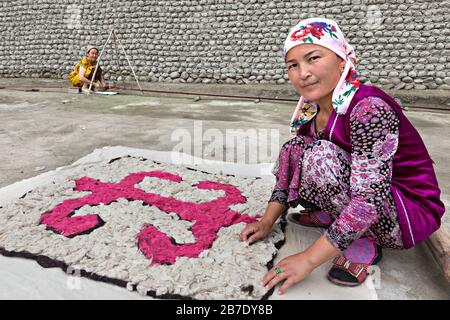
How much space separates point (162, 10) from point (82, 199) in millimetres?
7145

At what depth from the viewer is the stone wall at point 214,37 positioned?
634cm

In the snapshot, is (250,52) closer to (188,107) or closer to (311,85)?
(188,107)

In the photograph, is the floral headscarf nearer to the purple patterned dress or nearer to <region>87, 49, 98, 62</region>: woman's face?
the purple patterned dress

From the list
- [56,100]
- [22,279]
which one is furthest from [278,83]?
[22,279]

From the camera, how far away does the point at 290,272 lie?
1115 millimetres

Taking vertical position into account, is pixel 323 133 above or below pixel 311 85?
below

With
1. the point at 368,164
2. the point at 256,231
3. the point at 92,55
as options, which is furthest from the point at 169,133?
the point at 92,55

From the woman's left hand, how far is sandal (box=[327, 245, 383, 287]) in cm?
16

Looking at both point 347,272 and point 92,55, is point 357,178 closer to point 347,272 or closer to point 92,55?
point 347,272

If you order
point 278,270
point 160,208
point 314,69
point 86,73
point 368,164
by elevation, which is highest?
point 314,69

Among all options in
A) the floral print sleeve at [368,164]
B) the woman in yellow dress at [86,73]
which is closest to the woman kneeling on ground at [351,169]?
the floral print sleeve at [368,164]

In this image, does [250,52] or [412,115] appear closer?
[412,115]

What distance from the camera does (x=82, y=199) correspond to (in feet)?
5.76

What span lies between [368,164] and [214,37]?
7.16m
